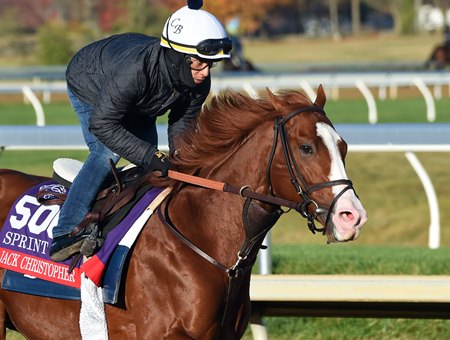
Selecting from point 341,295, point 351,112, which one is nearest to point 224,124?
point 341,295

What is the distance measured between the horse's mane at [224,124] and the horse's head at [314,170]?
0.04 m

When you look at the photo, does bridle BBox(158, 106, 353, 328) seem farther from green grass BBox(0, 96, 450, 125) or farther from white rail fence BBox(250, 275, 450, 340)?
green grass BBox(0, 96, 450, 125)

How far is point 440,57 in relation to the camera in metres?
34.7

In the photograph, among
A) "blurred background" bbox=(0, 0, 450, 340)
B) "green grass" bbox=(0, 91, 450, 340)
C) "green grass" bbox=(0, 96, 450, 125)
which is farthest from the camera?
"green grass" bbox=(0, 96, 450, 125)

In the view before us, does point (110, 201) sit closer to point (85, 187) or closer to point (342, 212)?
point (85, 187)

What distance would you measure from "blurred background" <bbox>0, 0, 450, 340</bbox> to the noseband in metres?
0.41

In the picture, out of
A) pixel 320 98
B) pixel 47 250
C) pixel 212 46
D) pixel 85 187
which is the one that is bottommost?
pixel 47 250

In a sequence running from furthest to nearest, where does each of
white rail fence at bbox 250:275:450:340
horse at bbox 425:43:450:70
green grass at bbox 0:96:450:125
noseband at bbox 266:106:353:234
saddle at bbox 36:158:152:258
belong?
horse at bbox 425:43:450:70 → green grass at bbox 0:96:450:125 → white rail fence at bbox 250:275:450:340 → saddle at bbox 36:158:152:258 → noseband at bbox 266:106:353:234

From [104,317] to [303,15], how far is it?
76168 mm

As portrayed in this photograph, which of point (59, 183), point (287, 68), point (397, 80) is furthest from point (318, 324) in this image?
point (287, 68)

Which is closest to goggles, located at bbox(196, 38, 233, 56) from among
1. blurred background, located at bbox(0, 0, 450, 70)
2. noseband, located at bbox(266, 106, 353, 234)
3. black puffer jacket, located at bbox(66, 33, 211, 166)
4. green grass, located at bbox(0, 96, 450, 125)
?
black puffer jacket, located at bbox(66, 33, 211, 166)

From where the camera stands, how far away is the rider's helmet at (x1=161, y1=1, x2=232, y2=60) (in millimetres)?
4301

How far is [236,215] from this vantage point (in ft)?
13.8

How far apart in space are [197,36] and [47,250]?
1163 mm
